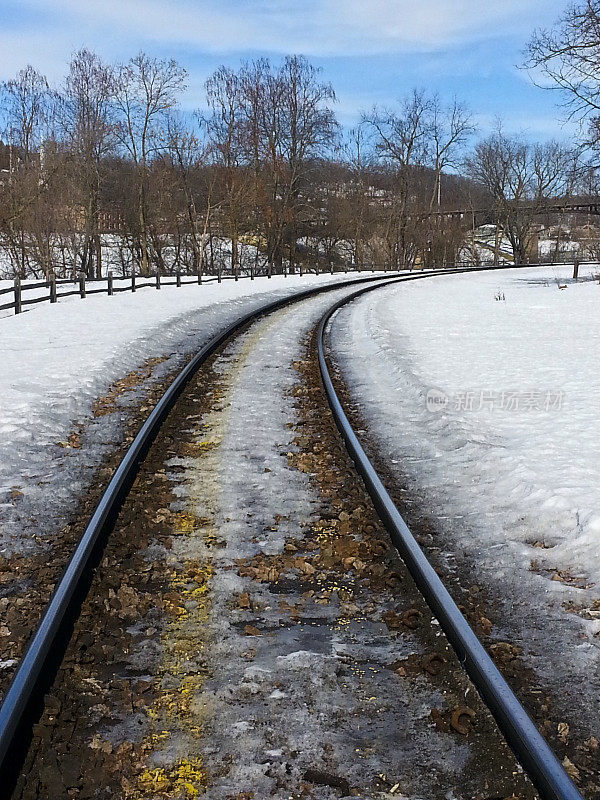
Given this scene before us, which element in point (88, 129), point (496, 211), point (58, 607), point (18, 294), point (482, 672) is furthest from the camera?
point (496, 211)

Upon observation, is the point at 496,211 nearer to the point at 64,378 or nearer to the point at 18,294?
the point at 18,294

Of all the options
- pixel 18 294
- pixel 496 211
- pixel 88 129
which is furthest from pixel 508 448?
pixel 496 211

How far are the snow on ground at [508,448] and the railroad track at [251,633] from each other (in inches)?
17.4

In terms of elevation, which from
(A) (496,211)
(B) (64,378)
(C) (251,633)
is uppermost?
(A) (496,211)

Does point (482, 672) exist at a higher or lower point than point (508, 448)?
lower

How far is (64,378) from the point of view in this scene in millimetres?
10945

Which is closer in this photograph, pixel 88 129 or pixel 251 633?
pixel 251 633

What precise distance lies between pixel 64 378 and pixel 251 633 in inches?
313

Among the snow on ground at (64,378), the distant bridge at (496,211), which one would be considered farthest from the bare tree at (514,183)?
the snow on ground at (64,378)

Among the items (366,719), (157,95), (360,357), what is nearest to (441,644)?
(366,719)

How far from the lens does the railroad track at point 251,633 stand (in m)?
2.74

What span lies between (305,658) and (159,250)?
6010 centimetres

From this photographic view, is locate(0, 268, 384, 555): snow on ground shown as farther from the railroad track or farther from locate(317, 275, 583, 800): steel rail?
locate(317, 275, 583, 800): steel rail

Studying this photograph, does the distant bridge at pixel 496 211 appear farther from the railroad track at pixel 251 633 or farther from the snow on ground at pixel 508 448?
the railroad track at pixel 251 633
